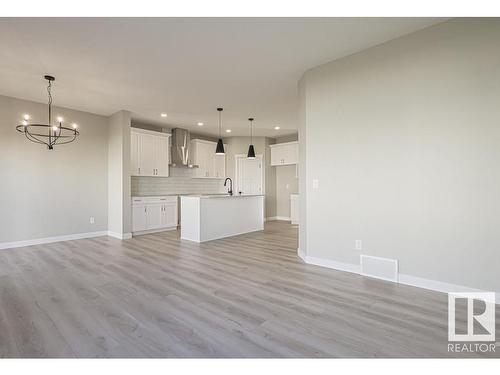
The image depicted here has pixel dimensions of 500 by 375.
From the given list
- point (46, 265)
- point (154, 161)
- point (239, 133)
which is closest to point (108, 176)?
point (154, 161)

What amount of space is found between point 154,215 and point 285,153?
4470 mm

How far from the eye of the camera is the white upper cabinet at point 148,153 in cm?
620

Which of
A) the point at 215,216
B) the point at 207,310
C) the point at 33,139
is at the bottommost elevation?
the point at 207,310

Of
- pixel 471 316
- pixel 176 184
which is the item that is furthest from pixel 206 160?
pixel 471 316

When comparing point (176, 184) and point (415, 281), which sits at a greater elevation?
point (176, 184)

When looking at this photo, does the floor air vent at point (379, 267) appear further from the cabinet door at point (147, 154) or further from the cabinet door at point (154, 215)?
the cabinet door at point (147, 154)

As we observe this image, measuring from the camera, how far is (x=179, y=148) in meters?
7.31

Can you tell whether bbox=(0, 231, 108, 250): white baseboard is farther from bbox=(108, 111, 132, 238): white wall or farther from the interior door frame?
the interior door frame

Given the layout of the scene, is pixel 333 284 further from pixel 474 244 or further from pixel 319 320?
pixel 474 244

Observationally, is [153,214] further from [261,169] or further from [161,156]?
[261,169]

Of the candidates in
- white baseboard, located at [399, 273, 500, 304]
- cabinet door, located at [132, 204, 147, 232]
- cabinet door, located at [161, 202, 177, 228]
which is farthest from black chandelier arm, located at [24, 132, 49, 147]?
white baseboard, located at [399, 273, 500, 304]

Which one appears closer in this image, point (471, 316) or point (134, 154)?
point (471, 316)

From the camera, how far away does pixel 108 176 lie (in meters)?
6.00

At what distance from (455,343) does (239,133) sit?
7.28m
